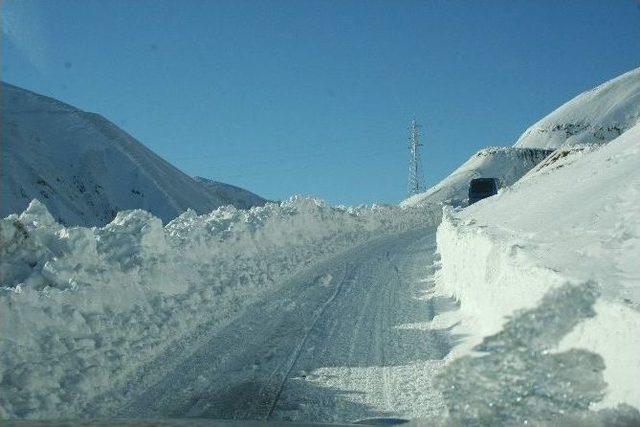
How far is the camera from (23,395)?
595cm

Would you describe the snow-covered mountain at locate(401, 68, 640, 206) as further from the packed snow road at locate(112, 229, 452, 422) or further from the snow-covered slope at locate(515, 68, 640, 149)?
the packed snow road at locate(112, 229, 452, 422)

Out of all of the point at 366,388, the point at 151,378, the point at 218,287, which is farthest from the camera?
the point at 218,287

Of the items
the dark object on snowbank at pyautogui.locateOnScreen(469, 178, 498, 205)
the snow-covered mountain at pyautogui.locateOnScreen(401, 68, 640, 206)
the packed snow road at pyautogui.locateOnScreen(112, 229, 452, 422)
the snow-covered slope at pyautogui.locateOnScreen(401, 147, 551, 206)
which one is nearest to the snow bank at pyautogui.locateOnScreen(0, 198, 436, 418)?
the packed snow road at pyautogui.locateOnScreen(112, 229, 452, 422)

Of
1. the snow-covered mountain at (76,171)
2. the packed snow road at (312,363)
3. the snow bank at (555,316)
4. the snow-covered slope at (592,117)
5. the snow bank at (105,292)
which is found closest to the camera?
the snow bank at (555,316)

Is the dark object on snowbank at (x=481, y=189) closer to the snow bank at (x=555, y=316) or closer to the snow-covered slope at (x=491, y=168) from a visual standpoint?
the snow bank at (x=555, y=316)

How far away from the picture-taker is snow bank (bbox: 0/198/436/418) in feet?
20.9

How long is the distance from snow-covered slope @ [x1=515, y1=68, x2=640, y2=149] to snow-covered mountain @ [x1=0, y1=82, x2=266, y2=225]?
8161 cm

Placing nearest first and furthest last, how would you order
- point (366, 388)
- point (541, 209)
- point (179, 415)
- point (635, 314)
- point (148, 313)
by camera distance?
point (635, 314)
point (179, 415)
point (366, 388)
point (148, 313)
point (541, 209)

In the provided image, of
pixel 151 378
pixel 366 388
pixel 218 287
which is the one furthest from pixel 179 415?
pixel 218 287

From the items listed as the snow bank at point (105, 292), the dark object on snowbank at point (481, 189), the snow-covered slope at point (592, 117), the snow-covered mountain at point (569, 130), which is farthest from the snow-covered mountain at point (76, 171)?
the snow-covered slope at point (592, 117)

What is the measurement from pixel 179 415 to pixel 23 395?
1.48 m

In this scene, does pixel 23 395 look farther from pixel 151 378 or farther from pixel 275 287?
pixel 275 287

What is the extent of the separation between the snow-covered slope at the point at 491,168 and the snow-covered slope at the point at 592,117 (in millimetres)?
27345

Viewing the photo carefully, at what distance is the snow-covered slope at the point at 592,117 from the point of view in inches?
5187
